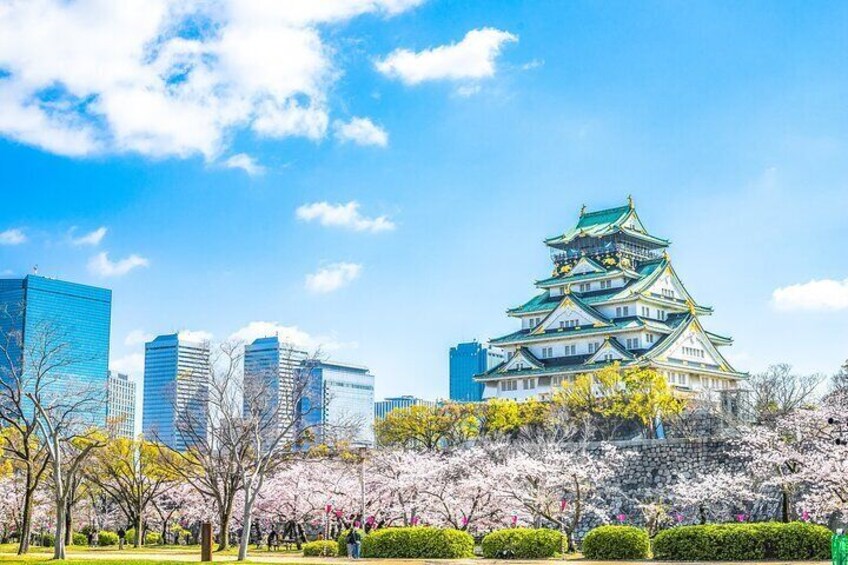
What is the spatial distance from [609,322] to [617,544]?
1797 inches

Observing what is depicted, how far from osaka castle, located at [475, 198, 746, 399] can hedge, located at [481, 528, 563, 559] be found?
1502 inches

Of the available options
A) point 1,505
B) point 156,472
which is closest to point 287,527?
point 156,472

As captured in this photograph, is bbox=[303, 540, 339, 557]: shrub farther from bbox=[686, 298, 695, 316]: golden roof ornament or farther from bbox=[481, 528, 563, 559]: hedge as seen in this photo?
bbox=[686, 298, 695, 316]: golden roof ornament

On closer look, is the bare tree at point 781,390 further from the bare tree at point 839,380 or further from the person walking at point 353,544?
the person walking at point 353,544

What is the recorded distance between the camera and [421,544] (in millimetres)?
38344

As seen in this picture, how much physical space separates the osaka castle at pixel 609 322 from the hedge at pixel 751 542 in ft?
132

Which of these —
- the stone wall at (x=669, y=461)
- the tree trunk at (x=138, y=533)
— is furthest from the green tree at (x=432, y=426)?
the tree trunk at (x=138, y=533)

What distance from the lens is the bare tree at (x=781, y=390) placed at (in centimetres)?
5700

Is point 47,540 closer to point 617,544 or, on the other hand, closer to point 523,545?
point 523,545

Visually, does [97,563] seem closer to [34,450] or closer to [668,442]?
[34,450]

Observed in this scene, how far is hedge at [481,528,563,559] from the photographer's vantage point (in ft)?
124

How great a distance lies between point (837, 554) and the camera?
67.4 feet

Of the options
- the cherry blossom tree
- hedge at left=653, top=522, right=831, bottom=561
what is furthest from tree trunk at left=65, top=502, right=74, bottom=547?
hedge at left=653, top=522, right=831, bottom=561

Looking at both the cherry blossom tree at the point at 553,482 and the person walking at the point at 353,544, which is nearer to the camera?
the person walking at the point at 353,544
